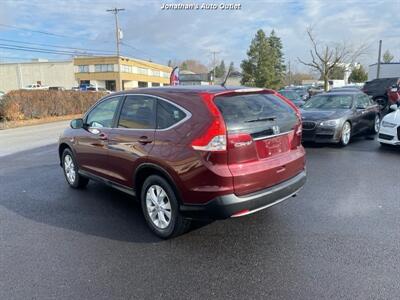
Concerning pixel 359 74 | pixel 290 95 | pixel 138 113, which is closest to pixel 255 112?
pixel 138 113

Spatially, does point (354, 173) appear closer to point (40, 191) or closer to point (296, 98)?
point (40, 191)

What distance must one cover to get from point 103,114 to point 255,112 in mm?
2441

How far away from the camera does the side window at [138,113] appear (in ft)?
12.7

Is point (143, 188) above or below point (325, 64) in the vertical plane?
below

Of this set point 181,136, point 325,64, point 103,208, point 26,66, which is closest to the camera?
point 181,136

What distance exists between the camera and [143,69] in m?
78.3

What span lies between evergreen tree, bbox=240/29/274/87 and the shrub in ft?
106

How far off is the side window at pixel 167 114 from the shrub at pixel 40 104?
727 inches

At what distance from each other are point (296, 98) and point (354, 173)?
510 inches

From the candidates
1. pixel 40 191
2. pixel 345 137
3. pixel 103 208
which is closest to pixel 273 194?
pixel 103 208

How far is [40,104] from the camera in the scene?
2106cm

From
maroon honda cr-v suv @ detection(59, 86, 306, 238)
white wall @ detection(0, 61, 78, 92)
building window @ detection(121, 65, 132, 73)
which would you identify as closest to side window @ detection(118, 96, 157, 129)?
maroon honda cr-v suv @ detection(59, 86, 306, 238)

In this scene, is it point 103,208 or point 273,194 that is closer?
point 273,194

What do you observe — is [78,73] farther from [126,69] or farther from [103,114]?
[103,114]
